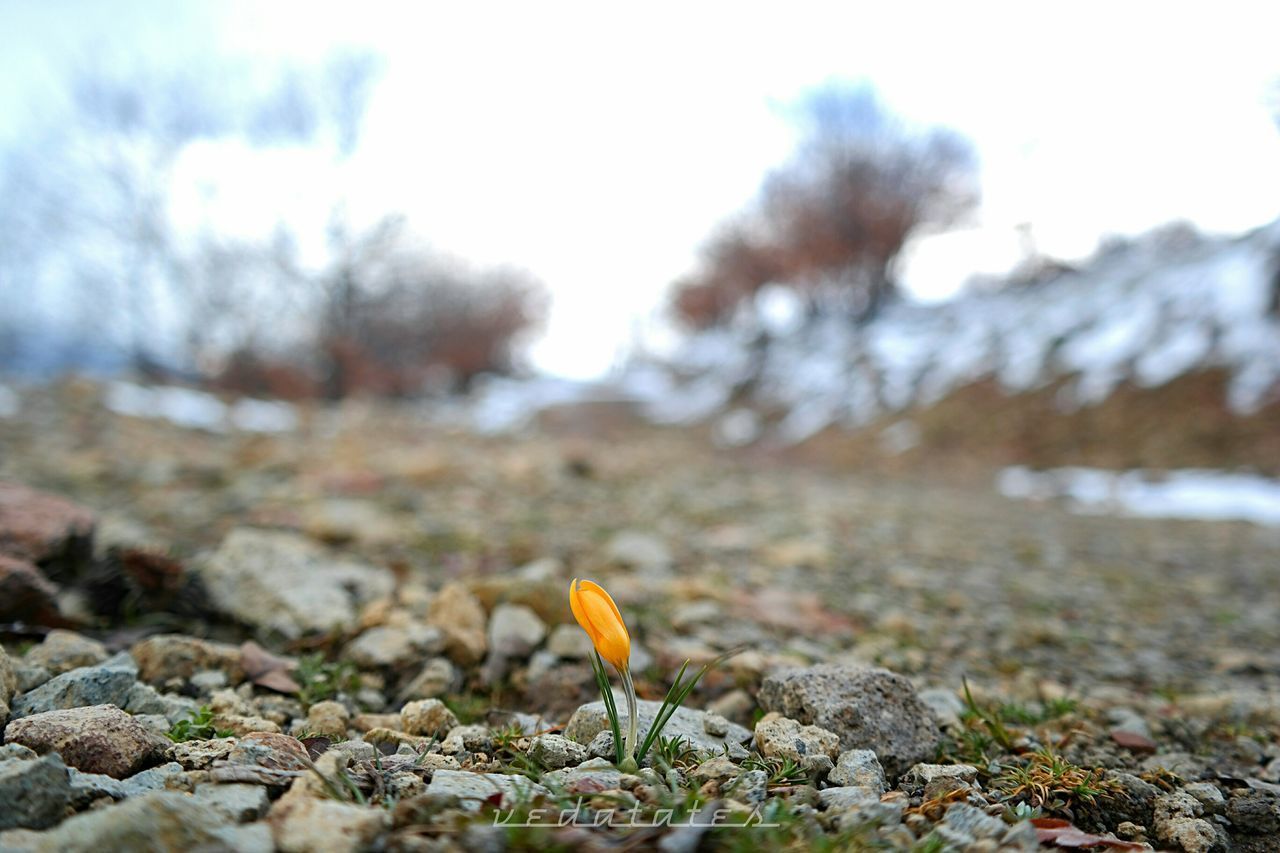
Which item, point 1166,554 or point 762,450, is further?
point 762,450

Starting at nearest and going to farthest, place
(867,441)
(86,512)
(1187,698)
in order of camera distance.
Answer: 1. (1187,698)
2. (86,512)
3. (867,441)

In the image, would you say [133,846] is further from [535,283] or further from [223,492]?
[535,283]

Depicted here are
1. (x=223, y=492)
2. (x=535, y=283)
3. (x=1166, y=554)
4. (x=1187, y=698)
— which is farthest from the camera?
(x=535, y=283)

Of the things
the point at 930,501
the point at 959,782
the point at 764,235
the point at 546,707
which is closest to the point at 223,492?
the point at 546,707

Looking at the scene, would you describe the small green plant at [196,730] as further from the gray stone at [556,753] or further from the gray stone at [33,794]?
the gray stone at [556,753]

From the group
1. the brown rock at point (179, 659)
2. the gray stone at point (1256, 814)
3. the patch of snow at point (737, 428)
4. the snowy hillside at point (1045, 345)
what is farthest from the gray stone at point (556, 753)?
the patch of snow at point (737, 428)

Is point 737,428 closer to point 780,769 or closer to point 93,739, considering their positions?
point 780,769
